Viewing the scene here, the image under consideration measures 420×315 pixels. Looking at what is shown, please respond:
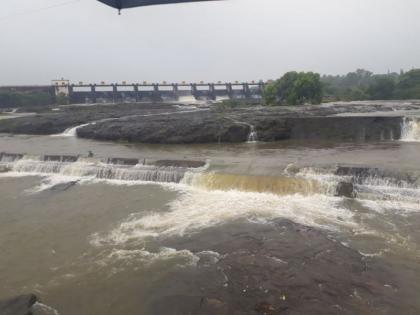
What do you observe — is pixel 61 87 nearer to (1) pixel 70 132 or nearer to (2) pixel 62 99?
(2) pixel 62 99

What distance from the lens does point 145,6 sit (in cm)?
713

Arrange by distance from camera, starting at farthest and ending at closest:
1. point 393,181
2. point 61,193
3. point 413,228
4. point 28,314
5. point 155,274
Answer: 1. point 61,193
2. point 393,181
3. point 413,228
4. point 155,274
5. point 28,314

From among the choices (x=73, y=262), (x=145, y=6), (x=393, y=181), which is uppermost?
(x=145, y=6)

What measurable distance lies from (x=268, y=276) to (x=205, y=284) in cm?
100

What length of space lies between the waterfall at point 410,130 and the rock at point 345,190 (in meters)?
8.76

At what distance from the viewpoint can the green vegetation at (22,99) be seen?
61534 mm

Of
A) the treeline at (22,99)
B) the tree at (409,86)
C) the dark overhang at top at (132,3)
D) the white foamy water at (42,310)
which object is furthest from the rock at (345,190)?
the treeline at (22,99)

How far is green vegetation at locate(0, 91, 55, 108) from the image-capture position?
61534mm

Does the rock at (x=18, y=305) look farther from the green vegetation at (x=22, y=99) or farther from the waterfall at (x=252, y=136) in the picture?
the green vegetation at (x=22, y=99)

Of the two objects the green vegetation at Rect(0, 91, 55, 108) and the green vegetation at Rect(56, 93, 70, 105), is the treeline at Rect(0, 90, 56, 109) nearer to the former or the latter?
the green vegetation at Rect(0, 91, 55, 108)

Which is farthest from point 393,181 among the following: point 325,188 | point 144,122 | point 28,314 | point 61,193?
point 144,122

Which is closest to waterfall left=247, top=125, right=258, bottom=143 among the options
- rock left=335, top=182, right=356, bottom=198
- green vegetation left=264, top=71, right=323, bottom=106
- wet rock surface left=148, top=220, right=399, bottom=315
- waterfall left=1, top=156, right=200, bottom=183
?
waterfall left=1, top=156, right=200, bottom=183

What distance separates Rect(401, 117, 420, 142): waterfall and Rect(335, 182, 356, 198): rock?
8.76m

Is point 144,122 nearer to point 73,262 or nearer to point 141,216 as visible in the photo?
point 141,216
